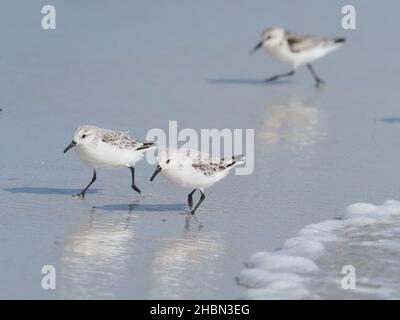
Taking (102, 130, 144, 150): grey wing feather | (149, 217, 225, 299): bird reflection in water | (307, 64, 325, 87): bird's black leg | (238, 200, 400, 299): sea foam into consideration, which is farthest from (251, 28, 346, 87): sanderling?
(149, 217, 225, 299): bird reflection in water

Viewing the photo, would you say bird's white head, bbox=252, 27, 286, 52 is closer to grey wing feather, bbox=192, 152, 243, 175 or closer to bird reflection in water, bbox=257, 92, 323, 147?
bird reflection in water, bbox=257, 92, 323, 147

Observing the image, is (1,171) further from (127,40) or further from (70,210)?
(127,40)

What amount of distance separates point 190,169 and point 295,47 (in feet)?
21.5

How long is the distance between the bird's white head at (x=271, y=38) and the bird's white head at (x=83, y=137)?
595 cm

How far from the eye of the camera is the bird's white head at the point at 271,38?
14.5 meters

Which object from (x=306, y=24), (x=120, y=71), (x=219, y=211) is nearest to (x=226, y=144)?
(x=219, y=211)

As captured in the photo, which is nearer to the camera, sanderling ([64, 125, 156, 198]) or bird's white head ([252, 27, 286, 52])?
sanderling ([64, 125, 156, 198])

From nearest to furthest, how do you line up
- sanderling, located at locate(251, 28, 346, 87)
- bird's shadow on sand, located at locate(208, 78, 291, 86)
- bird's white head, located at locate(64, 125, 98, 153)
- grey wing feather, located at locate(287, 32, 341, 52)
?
1. bird's white head, located at locate(64, 125, 98, 153)
2. bird's shadow on sand, located at locate(208, 78, 291, 86)
3. sanderling, located at locate(251, 28, 346, 87)
4. grey wing feather, located at locate(287, 32, 341, 52)

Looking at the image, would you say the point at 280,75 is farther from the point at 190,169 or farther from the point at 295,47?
the point at 190,169

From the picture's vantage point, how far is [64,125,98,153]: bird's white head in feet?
29.0

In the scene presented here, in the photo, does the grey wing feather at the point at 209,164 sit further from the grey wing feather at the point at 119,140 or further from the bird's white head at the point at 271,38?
the bird's white head at the point at 271,38

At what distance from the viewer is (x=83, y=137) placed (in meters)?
8.88
